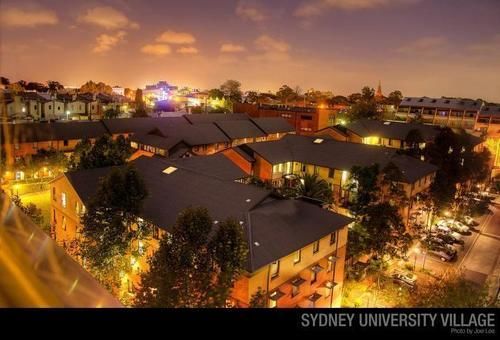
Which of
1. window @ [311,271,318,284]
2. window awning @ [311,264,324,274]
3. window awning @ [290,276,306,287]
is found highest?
window awning @ [311,264,324,274]

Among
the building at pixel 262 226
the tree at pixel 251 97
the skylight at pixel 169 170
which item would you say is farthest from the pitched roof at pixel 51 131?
the tree at pixel 251 97

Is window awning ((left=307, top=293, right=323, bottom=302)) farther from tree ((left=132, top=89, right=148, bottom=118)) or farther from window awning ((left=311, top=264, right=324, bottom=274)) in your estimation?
tree ((left=132, top=89, right=148, bottom=118))

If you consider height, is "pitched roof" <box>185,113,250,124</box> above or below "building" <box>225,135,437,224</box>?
above

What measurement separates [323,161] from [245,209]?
1584cm

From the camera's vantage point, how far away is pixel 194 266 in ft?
36.2

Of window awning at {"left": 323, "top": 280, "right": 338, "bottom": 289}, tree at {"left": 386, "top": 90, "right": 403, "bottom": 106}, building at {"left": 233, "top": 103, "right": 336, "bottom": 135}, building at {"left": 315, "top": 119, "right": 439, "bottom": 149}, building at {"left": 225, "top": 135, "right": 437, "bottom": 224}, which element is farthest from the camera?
tree at {"left": 386, "top": 90, "right": 403, "bottom": 106}

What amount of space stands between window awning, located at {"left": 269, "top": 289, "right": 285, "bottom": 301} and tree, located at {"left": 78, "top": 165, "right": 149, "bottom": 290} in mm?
5221

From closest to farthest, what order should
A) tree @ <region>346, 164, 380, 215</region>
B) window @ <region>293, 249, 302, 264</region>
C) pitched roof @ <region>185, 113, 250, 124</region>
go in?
window @ <region>293, 249, 302, 264</region>
tree @ <region>346, 164, 380, 215</region>
pitched roof @ <region>185, 113, 250, 124</region>

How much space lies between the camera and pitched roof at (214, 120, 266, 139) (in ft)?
134

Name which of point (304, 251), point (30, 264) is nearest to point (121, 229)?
point (304, 251)

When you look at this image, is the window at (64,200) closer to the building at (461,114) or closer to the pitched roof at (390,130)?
the pitched roof at (390,130)

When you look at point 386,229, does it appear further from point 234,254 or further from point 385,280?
point 234,254

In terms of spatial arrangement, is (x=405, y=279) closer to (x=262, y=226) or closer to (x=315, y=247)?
(x=315, y=247)

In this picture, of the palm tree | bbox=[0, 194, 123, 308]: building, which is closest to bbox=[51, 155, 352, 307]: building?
the palm tree
